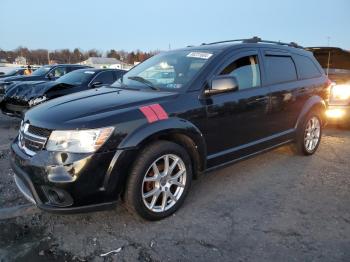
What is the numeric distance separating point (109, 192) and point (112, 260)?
1.81 feet

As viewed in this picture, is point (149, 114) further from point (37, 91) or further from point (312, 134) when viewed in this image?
point (37, 91)

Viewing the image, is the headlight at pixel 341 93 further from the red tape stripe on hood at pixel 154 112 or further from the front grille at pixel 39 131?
the front grille at pixel 39 131

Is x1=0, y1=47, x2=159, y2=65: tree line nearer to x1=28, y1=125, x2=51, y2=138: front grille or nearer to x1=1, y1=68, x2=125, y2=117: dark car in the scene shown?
→ x1=1, y1=68, x2=125, y2=117: dark car

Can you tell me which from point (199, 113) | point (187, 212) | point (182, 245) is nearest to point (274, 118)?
point (199, 113)

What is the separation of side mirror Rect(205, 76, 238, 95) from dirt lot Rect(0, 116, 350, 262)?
1215mm

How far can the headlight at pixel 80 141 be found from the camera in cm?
288

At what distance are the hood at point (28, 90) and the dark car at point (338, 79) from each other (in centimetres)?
599

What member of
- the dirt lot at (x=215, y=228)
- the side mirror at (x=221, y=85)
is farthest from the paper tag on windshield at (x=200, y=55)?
the dirt lot at (x=215, y=228)

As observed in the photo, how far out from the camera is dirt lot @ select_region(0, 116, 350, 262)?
2891 mm

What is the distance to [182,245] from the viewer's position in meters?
3.01

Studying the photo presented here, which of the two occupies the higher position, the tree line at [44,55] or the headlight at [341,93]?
the tree line at [44,55]

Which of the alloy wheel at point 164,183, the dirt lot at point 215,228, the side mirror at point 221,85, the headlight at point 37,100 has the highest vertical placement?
the side mirror at point 221,85

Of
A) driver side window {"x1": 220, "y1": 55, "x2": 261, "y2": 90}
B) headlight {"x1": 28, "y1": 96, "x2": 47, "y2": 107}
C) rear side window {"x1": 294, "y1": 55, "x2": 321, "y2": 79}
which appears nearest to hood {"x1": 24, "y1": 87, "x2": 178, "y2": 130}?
driver side window {"x1": 220, "y1": 55, "x2": 261, "y2": 90}

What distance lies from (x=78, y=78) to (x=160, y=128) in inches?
235
